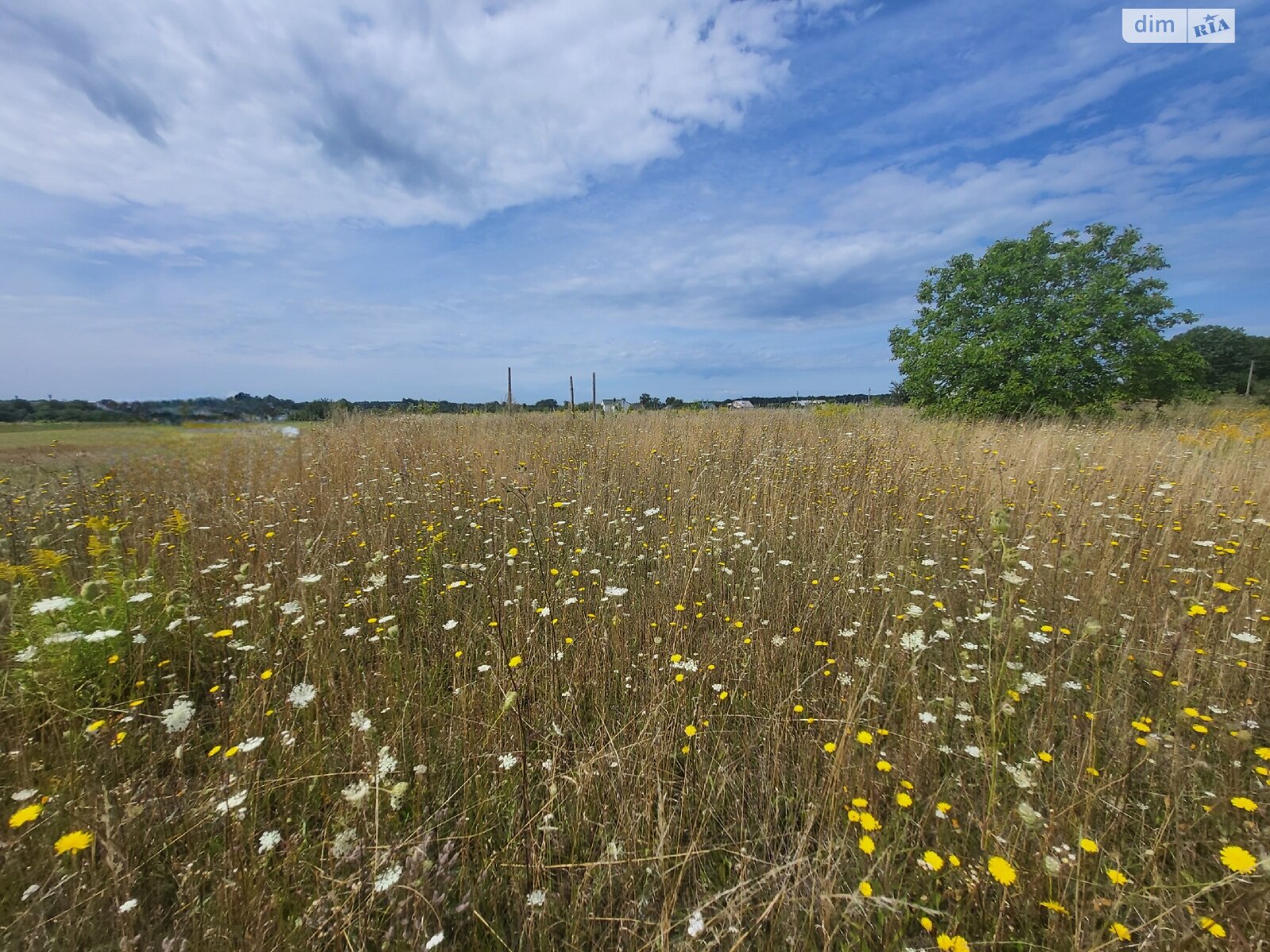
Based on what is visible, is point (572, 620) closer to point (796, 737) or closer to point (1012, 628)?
point (796, 737)

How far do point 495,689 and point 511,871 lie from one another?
0.69 meters

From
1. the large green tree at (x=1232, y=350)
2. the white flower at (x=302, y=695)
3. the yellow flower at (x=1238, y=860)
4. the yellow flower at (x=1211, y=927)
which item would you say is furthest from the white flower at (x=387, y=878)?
the large green tree at (x=1232, y=350)

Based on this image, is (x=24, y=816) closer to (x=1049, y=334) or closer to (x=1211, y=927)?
(x=1211, y=927)

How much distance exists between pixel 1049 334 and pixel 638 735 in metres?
16.4

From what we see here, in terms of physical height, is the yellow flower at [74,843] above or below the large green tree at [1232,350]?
below

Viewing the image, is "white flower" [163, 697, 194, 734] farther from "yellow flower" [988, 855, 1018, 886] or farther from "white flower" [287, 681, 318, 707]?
"yellow flower" [988, 855, 1018, 886]

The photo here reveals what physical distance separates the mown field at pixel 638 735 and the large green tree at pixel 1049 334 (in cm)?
1102

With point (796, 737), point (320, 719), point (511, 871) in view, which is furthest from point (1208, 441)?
→ point (320, 719)

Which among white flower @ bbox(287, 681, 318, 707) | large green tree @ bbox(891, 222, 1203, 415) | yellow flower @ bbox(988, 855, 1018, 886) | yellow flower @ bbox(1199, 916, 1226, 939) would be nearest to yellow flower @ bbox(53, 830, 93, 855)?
white flower @ bbox(287, 681, 318, 707)

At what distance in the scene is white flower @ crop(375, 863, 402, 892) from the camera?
1.11m

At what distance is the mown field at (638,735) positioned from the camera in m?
1.17

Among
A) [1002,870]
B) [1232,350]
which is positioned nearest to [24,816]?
[1002,870]

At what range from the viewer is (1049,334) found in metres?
12.7

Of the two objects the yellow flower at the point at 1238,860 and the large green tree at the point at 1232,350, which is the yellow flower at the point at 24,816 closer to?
the yellow flower at the point at 1238,860
